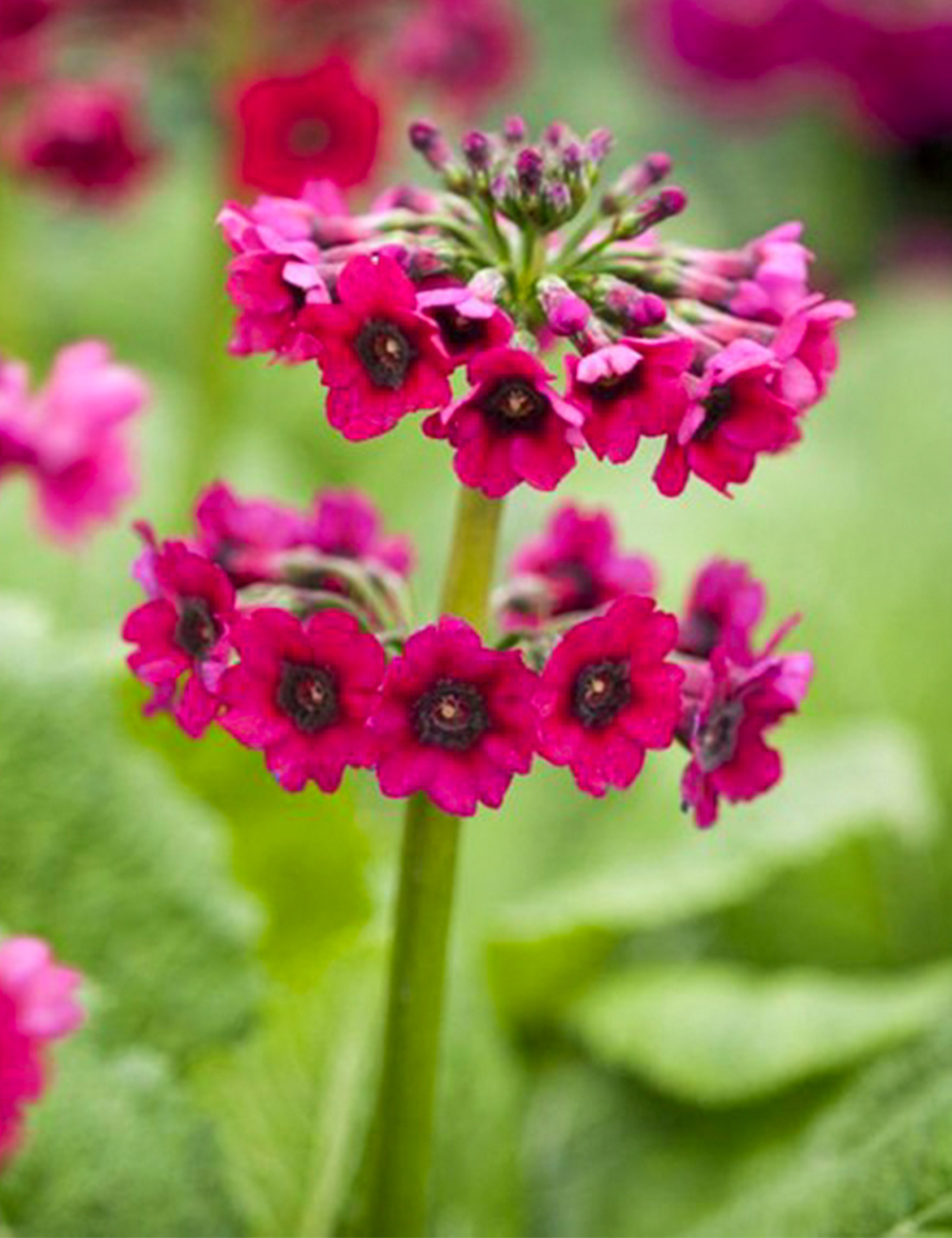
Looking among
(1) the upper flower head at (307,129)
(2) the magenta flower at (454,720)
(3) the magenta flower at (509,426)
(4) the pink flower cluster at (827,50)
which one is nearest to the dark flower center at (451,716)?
(2) the magenta flower at (454,720)

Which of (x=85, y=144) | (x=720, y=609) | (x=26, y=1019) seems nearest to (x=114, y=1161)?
(x=26, y=1019)

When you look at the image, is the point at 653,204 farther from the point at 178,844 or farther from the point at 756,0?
the point at 756,0

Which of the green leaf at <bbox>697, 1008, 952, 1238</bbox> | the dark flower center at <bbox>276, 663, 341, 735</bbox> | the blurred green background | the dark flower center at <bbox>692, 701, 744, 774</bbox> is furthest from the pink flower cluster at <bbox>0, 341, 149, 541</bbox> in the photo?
the green leaf at <bbox>697, 1008, 952, 1238</bbox>

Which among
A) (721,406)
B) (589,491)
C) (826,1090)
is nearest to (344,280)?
(721,406)

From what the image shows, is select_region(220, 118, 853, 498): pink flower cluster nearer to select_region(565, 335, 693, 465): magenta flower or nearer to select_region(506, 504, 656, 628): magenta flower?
select_region(565, 335, 693, 465): magenta flower

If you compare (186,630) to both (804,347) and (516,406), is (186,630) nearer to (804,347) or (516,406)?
(516,406)
